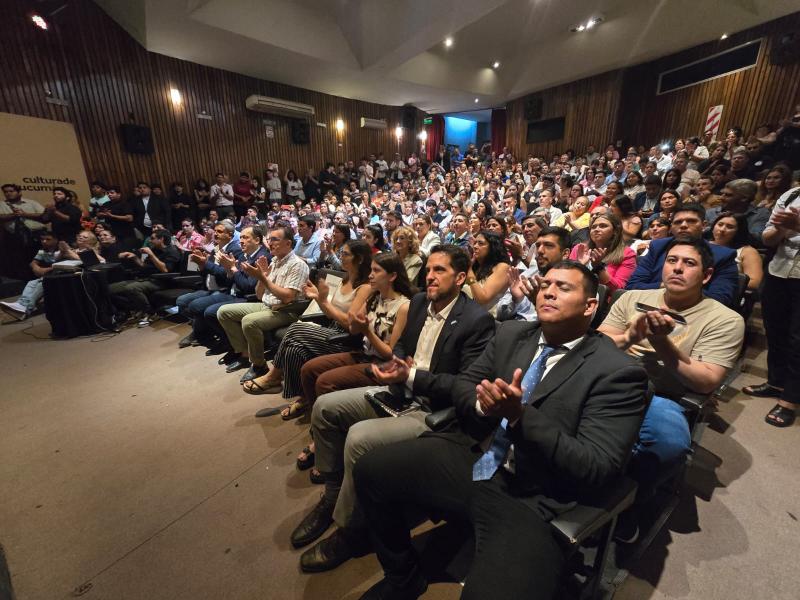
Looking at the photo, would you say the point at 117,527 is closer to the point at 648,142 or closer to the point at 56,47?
the point at 56,47

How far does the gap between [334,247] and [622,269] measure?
260 cm

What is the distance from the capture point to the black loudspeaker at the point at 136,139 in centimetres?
732

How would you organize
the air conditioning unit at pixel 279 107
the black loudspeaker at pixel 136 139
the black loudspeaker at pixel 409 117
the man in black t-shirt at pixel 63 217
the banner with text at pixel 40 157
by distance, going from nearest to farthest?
the man in black t-shirt at pixel 63 217
the banner with text at pixel 40 157
the black loudspeaker at pixel 136 139
the air conditioning unit at pixel 279 107
the black loudspeaker at pixel 409 117

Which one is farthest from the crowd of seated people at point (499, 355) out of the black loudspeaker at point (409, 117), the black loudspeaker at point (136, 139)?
the black loudspeaker at point (409, 117)

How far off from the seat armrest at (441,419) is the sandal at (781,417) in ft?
6.86

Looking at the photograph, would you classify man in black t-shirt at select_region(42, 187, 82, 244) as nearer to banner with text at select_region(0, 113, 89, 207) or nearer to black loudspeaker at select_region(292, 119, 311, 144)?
banner with text at select_region(0, 113, 89, 207)

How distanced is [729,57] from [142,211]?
1269 centimetres

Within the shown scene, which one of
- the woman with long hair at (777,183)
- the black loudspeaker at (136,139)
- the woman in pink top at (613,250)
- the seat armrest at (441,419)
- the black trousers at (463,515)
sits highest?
the black loudspeaker at (136,139)

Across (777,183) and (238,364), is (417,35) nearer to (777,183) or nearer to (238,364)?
(777,183)

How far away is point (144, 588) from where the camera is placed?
1.35 metres

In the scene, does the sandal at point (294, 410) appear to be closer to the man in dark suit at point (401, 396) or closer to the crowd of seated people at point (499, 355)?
the crowd of seated people at point (499, 355)

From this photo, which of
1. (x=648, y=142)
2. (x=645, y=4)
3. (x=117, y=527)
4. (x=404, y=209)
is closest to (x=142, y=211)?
→ (x=404, y=209)

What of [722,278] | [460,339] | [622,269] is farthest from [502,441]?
[622,269]

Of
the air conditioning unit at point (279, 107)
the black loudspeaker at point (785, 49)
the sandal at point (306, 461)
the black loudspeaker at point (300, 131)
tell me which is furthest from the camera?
the black loudspeaker at point (300, 131)
